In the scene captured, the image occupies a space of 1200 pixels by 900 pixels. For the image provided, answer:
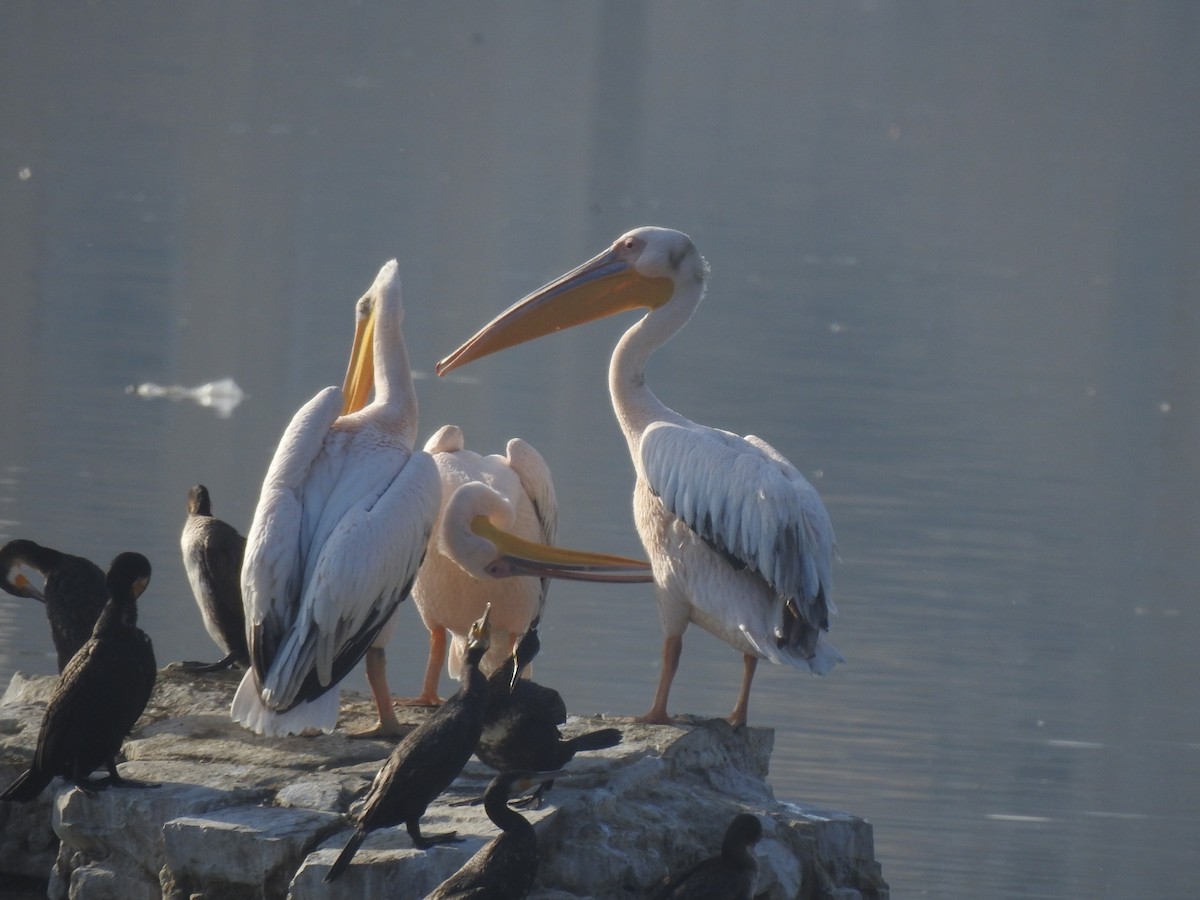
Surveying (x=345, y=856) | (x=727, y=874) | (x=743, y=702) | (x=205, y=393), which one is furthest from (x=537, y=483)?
(x=205, y=393)

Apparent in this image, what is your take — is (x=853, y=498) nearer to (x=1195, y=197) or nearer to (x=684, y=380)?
(x=684, y=380)

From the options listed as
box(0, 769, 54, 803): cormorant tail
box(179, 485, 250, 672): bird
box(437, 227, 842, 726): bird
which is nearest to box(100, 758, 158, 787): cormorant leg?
box(0, 769, 54, 803): cormorant tail

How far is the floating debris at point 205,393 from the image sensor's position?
42.8 feet

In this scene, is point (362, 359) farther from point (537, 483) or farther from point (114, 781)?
point (114, 781)

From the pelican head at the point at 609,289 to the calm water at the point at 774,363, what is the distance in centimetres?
137

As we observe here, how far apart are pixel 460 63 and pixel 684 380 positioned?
35011 millimetres

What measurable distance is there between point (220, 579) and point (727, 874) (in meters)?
1.86

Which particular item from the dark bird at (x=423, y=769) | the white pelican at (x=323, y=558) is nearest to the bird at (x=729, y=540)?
the white pelican at (x=323, y=558)

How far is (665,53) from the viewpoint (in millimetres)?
57875

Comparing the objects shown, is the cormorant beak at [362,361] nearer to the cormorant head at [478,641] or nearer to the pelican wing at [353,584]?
the pelican wing at [353,584]

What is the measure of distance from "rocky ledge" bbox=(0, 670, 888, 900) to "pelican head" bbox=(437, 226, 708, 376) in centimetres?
149

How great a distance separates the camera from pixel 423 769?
5.03 m

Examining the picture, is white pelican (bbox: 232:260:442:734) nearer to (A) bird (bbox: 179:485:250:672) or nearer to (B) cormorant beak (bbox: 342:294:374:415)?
(A) bird (bbox: 179:485:250:672)

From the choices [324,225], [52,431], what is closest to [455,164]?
[324,225]
